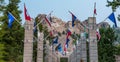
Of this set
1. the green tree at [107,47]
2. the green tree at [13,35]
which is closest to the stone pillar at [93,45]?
the green tree at [13,35]

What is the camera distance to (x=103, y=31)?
65.2 metres

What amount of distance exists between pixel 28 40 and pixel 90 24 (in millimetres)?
6018

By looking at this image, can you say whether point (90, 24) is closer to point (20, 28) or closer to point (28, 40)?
point (28, 40)

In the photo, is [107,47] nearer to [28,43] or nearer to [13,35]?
[13,35]

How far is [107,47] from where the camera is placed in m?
63.2

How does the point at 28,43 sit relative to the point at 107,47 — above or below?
below

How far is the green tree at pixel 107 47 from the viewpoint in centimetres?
6297

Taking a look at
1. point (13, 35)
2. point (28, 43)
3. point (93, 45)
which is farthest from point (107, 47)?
point (93, 45)

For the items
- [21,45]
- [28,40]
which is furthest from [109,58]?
[28,40]

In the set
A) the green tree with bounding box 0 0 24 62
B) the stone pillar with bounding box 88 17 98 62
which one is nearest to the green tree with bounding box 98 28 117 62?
the green tree with bounding box 0 0 24 62

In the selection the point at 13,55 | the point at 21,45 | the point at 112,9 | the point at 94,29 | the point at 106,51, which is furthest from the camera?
the point at 106,51

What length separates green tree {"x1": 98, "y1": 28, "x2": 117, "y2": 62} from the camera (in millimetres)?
62969

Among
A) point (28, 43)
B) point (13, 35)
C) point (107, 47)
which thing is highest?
point (13, 35)

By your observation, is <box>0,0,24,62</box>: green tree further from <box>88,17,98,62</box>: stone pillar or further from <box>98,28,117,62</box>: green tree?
<box>88,17,98,62</box>: stone pillar
